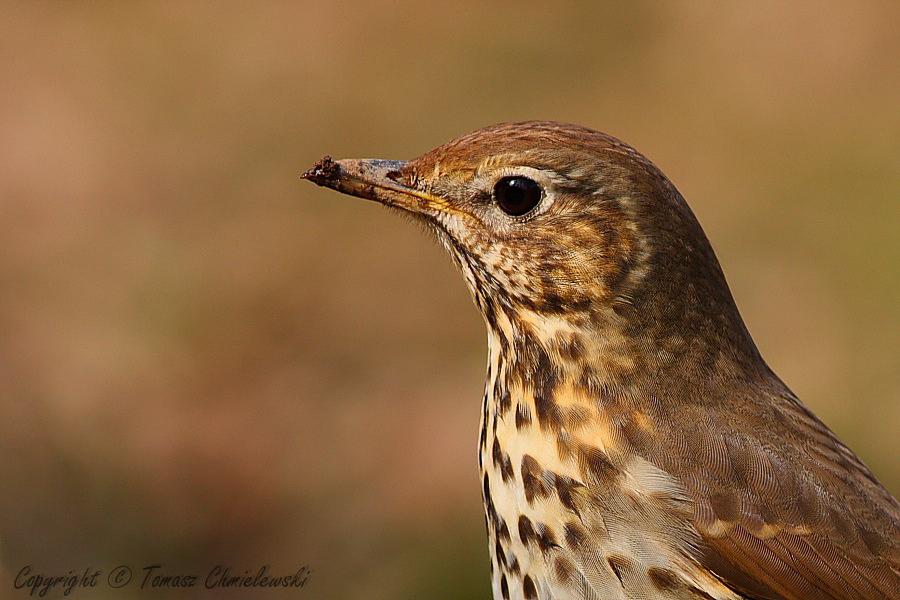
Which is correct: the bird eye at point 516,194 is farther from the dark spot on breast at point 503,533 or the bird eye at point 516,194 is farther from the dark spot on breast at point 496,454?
the dark spot on breast at point 503,533

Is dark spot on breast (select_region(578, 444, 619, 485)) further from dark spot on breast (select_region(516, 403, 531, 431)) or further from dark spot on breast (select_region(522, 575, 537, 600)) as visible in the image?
dark spot on breast (select_region(522, 575, 537, 600))

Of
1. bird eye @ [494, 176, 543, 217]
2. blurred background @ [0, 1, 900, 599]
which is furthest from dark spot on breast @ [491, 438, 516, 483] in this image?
blurred background @ [0, 1, 900, 599]

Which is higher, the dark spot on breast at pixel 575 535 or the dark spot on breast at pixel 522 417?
the dark spot on breast at pixel 522 417

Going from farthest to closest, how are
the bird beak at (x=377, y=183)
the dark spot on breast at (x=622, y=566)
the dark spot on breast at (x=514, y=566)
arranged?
the bird beak at (x=377, y=183) → the dark spot on breast at (x=514, y=566) → the dark spot on breast at (x=622, y=566)

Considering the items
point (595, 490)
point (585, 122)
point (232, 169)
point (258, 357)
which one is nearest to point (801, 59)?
point (585, 122)

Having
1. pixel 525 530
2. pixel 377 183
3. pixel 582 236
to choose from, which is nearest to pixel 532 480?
pixel 525 530

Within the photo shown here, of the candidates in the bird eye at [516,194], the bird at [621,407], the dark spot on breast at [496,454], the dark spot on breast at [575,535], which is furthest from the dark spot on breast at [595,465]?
the bird eye at [516,194]

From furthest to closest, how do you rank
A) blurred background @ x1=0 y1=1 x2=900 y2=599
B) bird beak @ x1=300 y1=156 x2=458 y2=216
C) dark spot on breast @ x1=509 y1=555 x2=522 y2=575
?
blurred background @ x1=0 y1=1 x2=900 y2=599 → bird beak @ x1=300 y1=156 x2=458 y2=216 → dark spot on breast @ x1=509 y1=555 x2=522 y2=575

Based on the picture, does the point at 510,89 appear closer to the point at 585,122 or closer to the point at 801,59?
the point at 585,122
